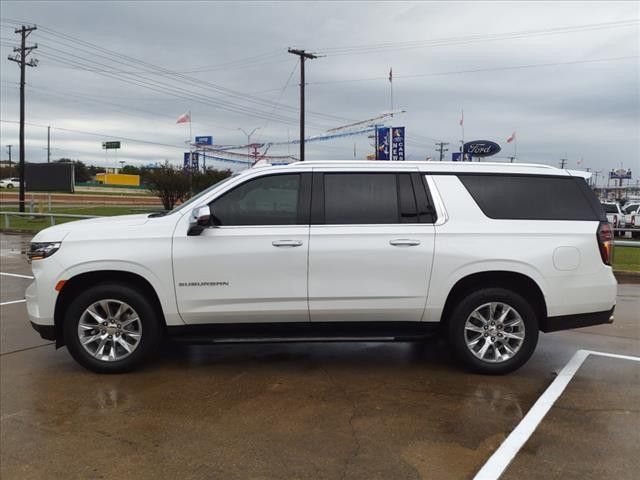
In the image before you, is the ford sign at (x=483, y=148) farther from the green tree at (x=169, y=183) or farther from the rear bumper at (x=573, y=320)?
the rear bumper at (x=573, y=320)

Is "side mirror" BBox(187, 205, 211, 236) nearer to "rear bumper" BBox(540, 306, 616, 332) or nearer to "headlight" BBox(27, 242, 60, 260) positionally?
"headlight" BBox(27, 242, 60, 260)

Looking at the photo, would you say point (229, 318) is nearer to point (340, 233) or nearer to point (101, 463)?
point (340, 233)

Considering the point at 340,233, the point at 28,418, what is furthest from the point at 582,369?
the point at 28,418

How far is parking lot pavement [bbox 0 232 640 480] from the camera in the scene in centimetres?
342

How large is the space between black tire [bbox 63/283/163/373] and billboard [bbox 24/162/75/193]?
30.0 meters

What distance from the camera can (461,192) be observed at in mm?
5121

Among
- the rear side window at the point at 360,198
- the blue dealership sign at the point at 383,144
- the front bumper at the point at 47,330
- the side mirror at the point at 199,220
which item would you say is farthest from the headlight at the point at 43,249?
the blue dealership sign at the point at 383,144

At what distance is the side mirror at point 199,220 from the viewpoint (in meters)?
4.69

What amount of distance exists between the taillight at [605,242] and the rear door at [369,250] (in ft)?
5.00

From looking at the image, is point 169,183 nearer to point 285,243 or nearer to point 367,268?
point 285,243

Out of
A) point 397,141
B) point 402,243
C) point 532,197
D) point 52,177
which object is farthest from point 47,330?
point 397,141

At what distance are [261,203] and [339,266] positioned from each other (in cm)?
89

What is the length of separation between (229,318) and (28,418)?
1680 millimetres

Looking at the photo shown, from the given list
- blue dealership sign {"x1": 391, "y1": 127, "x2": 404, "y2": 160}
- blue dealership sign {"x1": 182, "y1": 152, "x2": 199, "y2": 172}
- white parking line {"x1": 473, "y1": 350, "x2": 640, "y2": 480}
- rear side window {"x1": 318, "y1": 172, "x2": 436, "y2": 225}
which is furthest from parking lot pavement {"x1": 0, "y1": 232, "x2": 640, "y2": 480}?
blue dealership sign {"x1": 182, "y1": 152, "x2": 199, "y2": 172}
